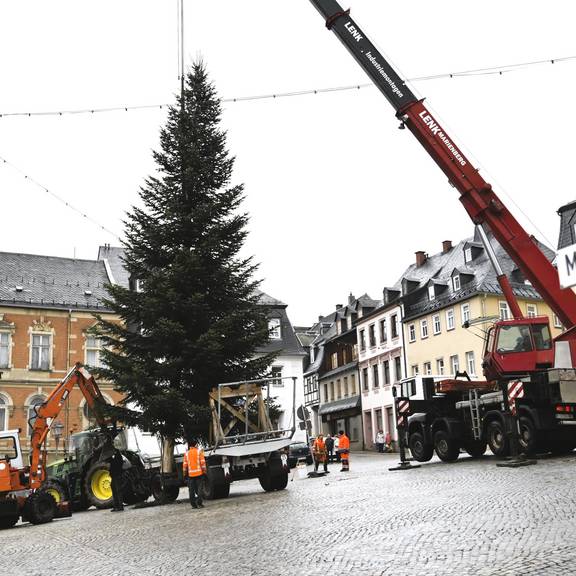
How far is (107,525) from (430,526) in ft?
25.6

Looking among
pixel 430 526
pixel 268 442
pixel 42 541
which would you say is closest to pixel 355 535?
pixel 430 526

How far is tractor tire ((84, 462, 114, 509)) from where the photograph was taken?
2309 centimetres

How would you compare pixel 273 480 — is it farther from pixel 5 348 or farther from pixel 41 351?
pixel 5 348

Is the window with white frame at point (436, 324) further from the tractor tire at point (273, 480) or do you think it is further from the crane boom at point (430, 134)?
the tractor tire at point (273, 480)

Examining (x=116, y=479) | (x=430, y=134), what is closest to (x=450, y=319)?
(x=430, y=134)

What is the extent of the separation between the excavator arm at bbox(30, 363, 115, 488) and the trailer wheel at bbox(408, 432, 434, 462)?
902cm

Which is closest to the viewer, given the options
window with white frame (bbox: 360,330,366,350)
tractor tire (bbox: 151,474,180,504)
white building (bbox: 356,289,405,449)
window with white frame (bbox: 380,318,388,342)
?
tractor tire (bbox: 151,474,180,504)

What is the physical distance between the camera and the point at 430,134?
20.9 metres

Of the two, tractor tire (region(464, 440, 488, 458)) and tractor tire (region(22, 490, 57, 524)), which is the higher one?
tractor tire (region(464, 440, 488, 458))

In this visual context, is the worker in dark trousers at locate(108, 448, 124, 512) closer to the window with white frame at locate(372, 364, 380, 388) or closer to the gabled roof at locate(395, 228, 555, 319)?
the gabled roof at locate(395, 228, 555, 319)

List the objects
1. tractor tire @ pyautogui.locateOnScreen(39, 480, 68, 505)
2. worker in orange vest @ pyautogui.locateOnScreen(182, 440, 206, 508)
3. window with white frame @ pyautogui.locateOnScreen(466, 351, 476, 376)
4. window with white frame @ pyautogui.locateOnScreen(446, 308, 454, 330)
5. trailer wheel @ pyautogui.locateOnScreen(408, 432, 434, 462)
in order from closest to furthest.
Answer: worker in orange vest @ pyautogui.locateOnScreen(182, 440, 206, 508) → tractor tire @ pyautogui.locateOnScreen(39, 480, 68, 505) → trailer wheel @ pyautogui.locateOnScreen(408, 432, 434, 462) → window with white frame @ pyautogui.locateOnScreen(466, 351, 476, 376) → window with white frame @ pyautogui.locateOnScreen(446, 308, 454, 330)

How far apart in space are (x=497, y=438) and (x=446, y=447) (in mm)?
1972

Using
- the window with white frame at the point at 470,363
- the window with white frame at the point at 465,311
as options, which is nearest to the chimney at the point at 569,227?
the window with white frame at the point at 470,363

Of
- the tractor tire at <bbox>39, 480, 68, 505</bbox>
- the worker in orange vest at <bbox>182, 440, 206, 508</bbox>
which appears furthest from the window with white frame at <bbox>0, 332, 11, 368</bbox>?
the worker in orange vest at <bbox>182, 440, 206, 508</bbox>
